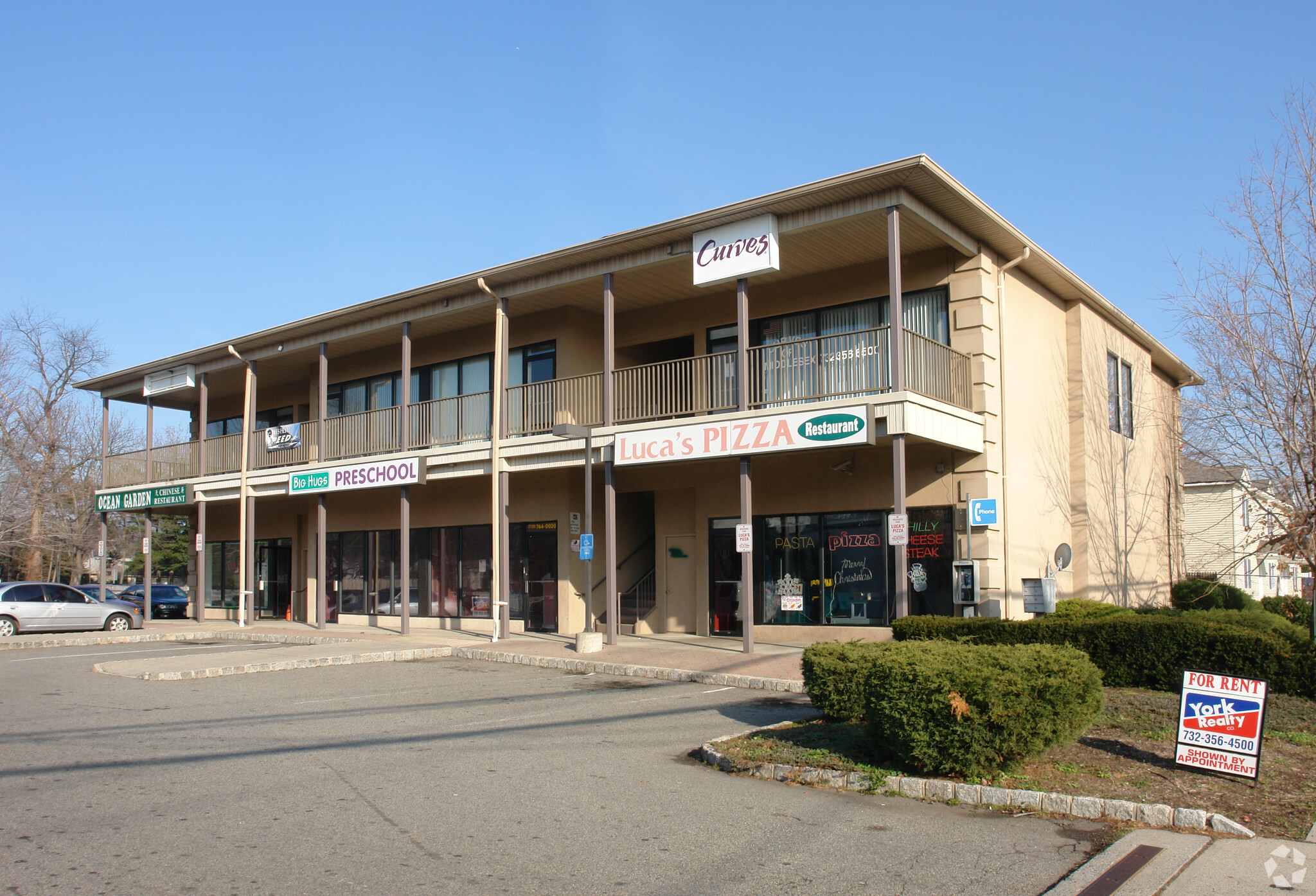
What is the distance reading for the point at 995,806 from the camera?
273 inches

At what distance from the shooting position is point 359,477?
73.8 ft

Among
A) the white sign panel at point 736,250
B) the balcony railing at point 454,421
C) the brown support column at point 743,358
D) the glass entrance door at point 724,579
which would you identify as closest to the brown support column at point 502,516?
the balcony railing at point 454,421

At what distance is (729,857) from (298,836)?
105 inches

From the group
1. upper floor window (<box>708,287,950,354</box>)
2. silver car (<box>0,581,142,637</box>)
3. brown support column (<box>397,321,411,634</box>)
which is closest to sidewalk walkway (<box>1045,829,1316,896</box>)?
upper floor window (<box>708,287,950,354</box>)

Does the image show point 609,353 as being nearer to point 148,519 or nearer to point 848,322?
point 848,322

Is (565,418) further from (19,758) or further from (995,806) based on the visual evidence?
(995,806)

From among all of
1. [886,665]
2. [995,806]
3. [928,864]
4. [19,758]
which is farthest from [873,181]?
[19,758]

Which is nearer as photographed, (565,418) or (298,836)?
(298,836)

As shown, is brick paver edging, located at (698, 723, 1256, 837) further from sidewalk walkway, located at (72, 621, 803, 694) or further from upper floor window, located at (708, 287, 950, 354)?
upper floor window, located at (708, 287, 950, 354)

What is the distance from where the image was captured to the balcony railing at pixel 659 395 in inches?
643

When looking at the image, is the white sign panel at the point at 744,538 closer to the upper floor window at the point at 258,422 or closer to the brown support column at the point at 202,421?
the upper floor window at the point at 258,422

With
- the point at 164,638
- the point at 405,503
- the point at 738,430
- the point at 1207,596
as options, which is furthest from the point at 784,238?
the point at 164,638

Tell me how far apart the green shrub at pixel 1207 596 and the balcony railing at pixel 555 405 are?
531 inches

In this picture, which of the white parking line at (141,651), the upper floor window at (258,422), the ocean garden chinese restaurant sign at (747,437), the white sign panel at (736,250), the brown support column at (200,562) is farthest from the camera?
the upper floor window at (258,422)
